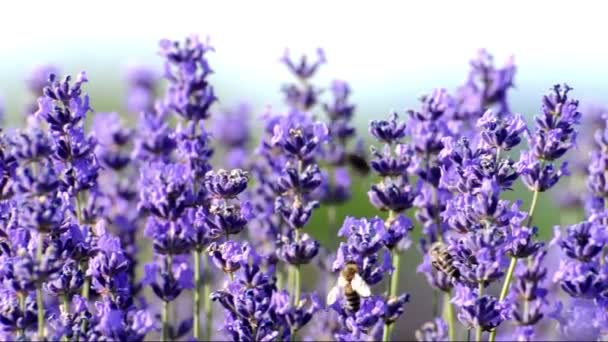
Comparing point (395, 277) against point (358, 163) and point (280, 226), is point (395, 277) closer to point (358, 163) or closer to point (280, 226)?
point (280, 226)

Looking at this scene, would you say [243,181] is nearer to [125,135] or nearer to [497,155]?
[497,155]

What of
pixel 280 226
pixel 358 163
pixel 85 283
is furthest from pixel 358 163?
pixel 85 283

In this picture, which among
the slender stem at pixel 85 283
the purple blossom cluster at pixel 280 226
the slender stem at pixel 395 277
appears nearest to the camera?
the purple blossom cluster at pixel 280 226

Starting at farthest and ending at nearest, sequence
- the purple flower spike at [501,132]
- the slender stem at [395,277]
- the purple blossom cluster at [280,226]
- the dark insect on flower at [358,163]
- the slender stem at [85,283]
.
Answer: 1. the dark insect on flower at [358,163]
2. the slender stem at [395,277]
3. the slender stem at [85,283]
4. the purple flower spike at [501,132]
5. the purple blossom cluster at [280,226]

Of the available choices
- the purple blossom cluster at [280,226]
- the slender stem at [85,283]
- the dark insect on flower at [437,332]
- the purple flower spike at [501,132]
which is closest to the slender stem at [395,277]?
the purple blossom cluster at [280,226]

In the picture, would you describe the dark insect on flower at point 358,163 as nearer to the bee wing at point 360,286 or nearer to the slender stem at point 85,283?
the slender stem at point 85,283

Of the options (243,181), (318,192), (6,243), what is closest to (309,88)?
(318,192)

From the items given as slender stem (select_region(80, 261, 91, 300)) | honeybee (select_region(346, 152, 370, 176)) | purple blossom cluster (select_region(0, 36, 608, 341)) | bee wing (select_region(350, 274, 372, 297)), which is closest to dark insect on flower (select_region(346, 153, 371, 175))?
honeybee (select_region(346, 152, 370, 176))

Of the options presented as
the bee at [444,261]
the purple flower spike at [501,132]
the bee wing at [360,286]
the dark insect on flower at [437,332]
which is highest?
the purple flower spike at [501,132]
